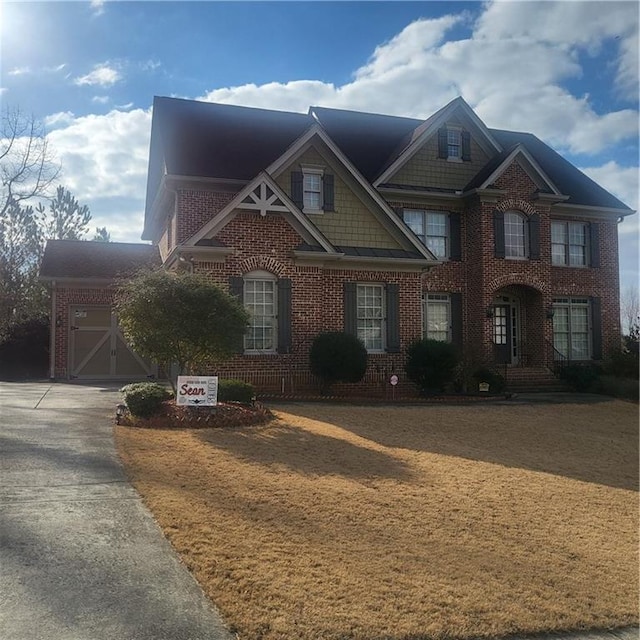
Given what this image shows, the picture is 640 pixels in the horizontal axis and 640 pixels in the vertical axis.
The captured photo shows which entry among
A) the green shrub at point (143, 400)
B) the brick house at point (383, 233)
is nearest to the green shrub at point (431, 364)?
the brick house at point (383, 233)

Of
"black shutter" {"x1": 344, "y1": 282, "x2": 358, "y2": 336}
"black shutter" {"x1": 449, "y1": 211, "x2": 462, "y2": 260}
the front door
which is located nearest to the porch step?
the front door

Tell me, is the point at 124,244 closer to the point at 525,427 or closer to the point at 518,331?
the point at 518,331

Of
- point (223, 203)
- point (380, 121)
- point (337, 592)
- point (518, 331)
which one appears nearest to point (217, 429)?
point (337, 592)

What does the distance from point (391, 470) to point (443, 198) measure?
14397 mm

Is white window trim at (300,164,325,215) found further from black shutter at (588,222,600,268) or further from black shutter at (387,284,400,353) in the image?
black shutter at (588,222,600,268)

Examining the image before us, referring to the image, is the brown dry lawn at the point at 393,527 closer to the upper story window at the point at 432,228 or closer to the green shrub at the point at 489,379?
the green shrub at the point at 489,379

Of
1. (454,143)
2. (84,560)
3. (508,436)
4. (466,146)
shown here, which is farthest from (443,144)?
(84,560)

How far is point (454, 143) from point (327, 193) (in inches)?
243

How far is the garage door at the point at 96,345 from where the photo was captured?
20000 mm

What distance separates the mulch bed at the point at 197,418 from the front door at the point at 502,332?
12702 millimetres

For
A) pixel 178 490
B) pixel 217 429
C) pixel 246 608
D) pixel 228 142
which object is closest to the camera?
pixel 246 608

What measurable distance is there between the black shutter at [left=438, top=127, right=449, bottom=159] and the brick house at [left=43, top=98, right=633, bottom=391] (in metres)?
0.04

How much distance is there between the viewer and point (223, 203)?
696 inches

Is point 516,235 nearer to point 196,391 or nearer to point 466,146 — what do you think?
point 466,146
